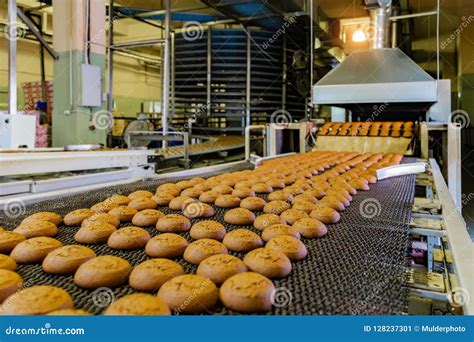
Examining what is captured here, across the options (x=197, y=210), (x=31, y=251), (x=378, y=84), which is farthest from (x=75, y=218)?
(x=378, y=84)

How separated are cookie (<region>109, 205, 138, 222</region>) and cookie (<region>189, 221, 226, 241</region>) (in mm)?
309

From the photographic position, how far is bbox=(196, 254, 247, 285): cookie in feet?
2.99

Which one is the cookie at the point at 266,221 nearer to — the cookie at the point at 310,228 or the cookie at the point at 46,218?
the cookie at the point at 310,228

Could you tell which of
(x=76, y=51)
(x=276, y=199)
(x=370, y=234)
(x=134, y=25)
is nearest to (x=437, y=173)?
(x=276, y=199)

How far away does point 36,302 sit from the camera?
0.76 metres

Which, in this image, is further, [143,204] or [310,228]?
[143,204]

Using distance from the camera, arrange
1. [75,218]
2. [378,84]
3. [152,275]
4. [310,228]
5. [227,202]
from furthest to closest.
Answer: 1. [378,84]
2. [227,202]
3. [75,218]
4. [310,228]
5. [152,275]

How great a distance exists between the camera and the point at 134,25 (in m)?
10.5

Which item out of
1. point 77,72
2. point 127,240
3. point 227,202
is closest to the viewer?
point 127,240

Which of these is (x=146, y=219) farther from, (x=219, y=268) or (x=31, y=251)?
(x=219, y=268)

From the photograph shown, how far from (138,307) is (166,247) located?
34 cm

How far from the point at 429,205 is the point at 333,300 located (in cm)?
98

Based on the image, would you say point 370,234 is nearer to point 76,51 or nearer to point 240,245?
point 240,245

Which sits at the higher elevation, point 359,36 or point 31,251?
point 359,36
